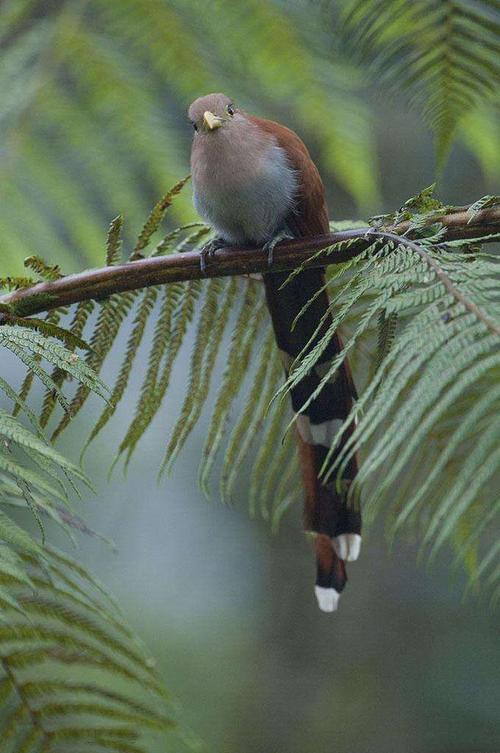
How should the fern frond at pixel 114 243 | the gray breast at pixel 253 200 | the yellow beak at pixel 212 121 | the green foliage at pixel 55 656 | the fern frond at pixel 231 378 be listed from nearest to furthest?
the green foliage at pixel 55 656 < the fern frond at pixel 114 243 < the fern frond at pixel 231 378 < the gray breast at pixel 253 200 < the yellow beak at pixel 212 121

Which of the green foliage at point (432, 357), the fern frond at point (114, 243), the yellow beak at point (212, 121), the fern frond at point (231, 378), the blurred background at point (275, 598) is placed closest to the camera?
the green foliage at point (432, 357)

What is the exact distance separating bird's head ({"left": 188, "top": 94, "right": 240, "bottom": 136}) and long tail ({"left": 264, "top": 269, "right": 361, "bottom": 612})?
36cm

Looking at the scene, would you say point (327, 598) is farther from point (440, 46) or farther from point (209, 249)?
point (440, 46)

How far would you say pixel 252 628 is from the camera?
3.54 m

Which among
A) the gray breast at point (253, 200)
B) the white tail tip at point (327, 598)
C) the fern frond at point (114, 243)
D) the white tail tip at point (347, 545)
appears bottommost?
the white tail tip at point (327, 598)

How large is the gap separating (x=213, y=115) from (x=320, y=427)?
57 cm

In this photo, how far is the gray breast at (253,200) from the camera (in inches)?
57.3

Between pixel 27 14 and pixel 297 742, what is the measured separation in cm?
248

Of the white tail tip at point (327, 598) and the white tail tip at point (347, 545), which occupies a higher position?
the white tail tip at point (347, 545)

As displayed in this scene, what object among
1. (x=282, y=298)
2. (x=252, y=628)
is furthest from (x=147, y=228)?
(x=252, y=628)

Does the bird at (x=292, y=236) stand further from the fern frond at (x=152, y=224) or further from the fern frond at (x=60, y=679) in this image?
the fern frond at (x=60, y=679)

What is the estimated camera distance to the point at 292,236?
58.4 inches

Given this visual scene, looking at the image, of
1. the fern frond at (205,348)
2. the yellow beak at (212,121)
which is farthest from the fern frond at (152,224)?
the yellow beak at (212,121)

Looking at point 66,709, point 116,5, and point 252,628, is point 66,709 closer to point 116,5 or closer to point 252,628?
point 116,5
